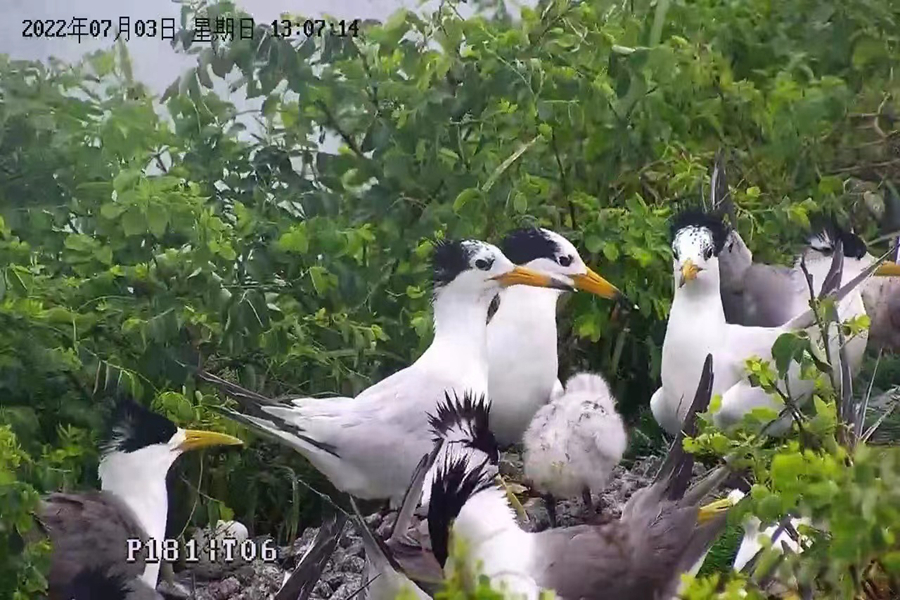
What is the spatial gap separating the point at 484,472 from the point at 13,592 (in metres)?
0.68

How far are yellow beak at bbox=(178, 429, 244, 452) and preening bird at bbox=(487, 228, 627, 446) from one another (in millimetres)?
370

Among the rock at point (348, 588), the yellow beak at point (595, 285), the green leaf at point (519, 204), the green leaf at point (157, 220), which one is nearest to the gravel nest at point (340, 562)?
the rock at point (348, 588)

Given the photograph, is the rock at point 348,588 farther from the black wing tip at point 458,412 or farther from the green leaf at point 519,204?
the green leaf at point 519,204

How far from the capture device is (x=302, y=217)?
174 centimetres

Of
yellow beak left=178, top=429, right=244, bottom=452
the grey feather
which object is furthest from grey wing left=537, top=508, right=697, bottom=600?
yellow beak left=178, top=429, right=244, bottom=452

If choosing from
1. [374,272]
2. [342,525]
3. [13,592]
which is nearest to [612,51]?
[374,272]

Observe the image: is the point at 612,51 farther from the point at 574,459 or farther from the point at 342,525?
the point at 342,525

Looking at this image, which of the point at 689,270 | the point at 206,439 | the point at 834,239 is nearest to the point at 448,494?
the point at 206,439

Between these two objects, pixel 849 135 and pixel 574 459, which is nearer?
pixel 574 459

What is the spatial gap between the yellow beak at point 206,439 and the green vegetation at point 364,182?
19 millimetres

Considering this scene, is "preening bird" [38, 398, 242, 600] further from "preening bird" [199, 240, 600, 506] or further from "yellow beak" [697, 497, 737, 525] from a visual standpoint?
"yellow beak" [697, 497, 737, 525]

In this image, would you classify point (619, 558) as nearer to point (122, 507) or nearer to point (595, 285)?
point (595, 285)

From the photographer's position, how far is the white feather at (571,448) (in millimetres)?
1638

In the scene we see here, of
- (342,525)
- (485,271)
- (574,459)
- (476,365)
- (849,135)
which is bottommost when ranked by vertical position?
(342,525)
